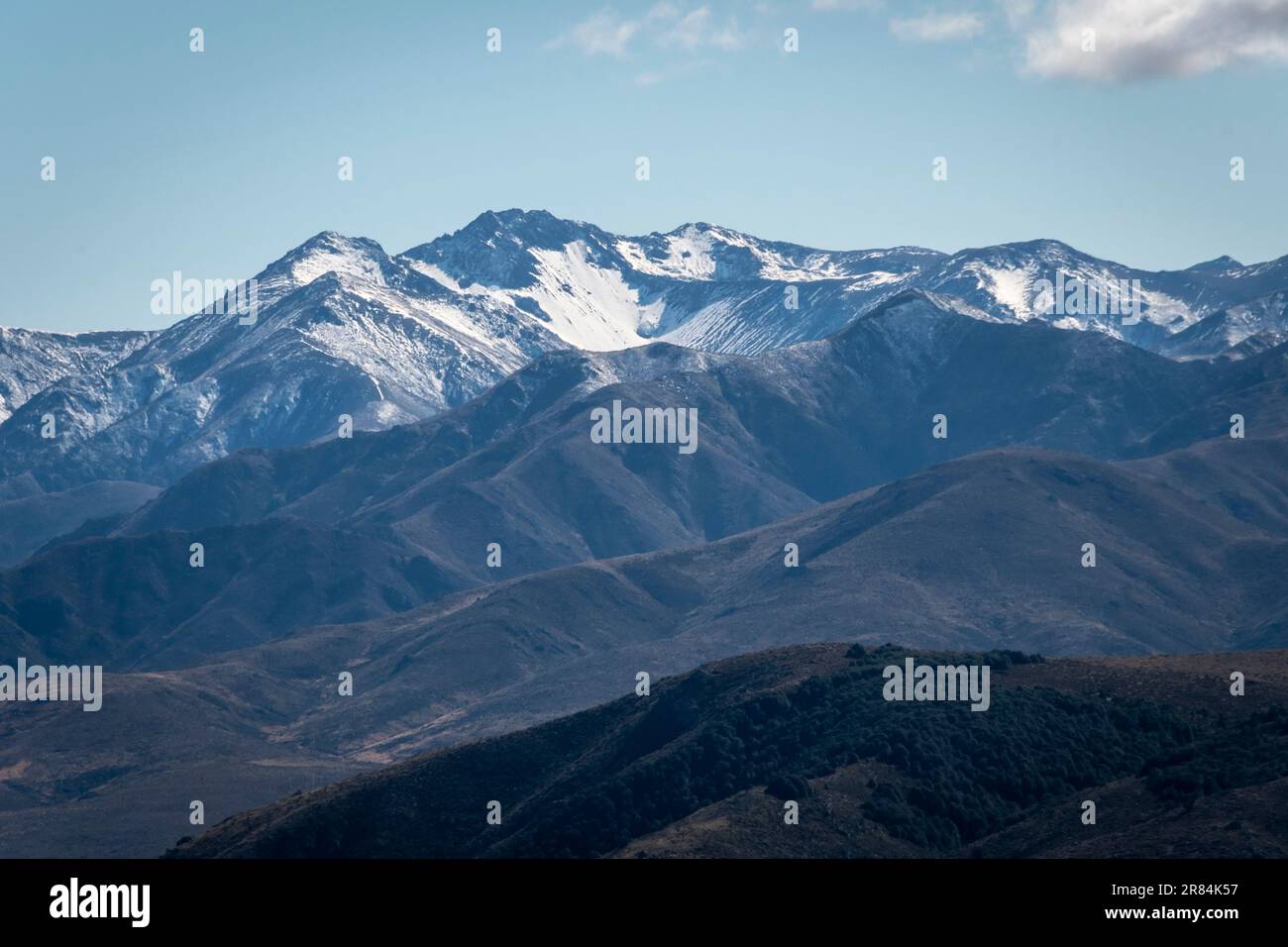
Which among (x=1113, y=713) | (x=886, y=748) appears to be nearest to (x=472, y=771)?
(x=886, y=748)

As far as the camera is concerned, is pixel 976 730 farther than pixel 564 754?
No

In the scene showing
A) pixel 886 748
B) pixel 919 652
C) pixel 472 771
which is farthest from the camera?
pixel 919 652

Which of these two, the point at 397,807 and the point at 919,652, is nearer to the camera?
the point at 397,807

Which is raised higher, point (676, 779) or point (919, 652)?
point (919, 652)

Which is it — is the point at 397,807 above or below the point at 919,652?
below
